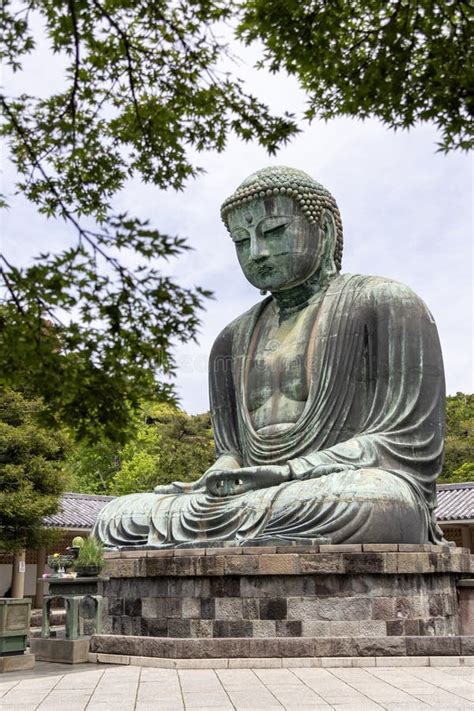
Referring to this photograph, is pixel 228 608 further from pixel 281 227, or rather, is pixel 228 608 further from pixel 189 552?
pixel 281 227

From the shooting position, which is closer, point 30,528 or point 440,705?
point 440,705

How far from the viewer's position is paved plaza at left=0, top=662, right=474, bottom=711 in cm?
549

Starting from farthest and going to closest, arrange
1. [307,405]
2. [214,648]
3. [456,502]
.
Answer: [456,502], [307,405], [214,648]

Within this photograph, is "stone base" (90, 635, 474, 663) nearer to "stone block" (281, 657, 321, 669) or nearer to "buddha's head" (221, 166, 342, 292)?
"stone block" (281, 657, 321, 669)

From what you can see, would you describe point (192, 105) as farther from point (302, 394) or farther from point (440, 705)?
point (302, 394)

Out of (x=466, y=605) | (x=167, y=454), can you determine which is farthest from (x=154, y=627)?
(x=167, y=454)

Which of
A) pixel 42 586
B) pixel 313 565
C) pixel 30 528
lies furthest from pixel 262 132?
pixel 42 586

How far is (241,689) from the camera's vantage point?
6137mm

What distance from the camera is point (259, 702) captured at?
558cm

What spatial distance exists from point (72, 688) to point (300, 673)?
1.80 meters

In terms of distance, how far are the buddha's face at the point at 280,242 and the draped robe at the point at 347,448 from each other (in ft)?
1.49

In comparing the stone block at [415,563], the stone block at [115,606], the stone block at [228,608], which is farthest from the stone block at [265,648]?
the stone block at [115,606]

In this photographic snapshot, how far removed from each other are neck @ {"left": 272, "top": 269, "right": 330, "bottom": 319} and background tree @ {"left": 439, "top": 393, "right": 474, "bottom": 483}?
2008 centimetres

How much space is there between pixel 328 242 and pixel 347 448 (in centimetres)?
303
